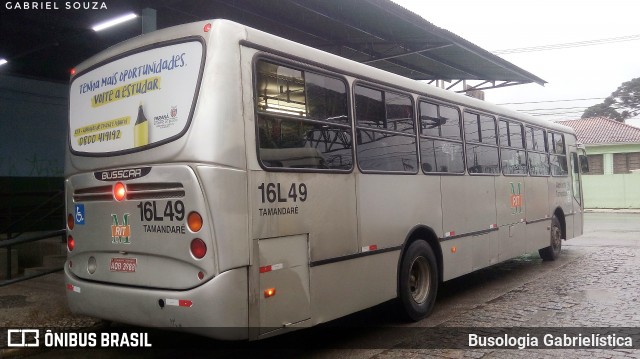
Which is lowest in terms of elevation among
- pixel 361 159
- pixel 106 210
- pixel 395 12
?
pixel 106 210

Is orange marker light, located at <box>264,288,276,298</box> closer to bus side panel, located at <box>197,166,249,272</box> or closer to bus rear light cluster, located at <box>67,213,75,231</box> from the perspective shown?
bus side panel, located at <box>197,166,249,272</box>

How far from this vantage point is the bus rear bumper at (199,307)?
3.95 meters

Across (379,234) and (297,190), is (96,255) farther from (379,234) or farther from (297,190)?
(379,234)

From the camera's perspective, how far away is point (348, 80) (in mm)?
5465

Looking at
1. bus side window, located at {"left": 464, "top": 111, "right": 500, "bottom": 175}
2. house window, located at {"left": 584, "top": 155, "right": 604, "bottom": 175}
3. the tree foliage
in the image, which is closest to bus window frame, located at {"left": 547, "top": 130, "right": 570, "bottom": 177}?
bus side window, located at {"left": 464, "top": 111, "right": 500, "bottom": 175}

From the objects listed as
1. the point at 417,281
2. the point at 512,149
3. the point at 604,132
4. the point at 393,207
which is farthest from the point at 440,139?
the point at 604,132

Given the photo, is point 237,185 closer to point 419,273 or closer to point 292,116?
point 292,116

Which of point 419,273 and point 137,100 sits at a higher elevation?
point 137,100

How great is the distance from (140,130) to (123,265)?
1.19 m

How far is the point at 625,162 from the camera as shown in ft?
121

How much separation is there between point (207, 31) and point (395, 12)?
5858 millimetres

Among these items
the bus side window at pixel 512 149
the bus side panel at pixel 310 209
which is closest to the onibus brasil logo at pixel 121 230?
the bus side panel at pixel 310 209

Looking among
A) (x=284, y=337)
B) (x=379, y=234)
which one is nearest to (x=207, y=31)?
(x=379, y=234)

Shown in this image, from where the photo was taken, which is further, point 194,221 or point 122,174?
point 122,174
